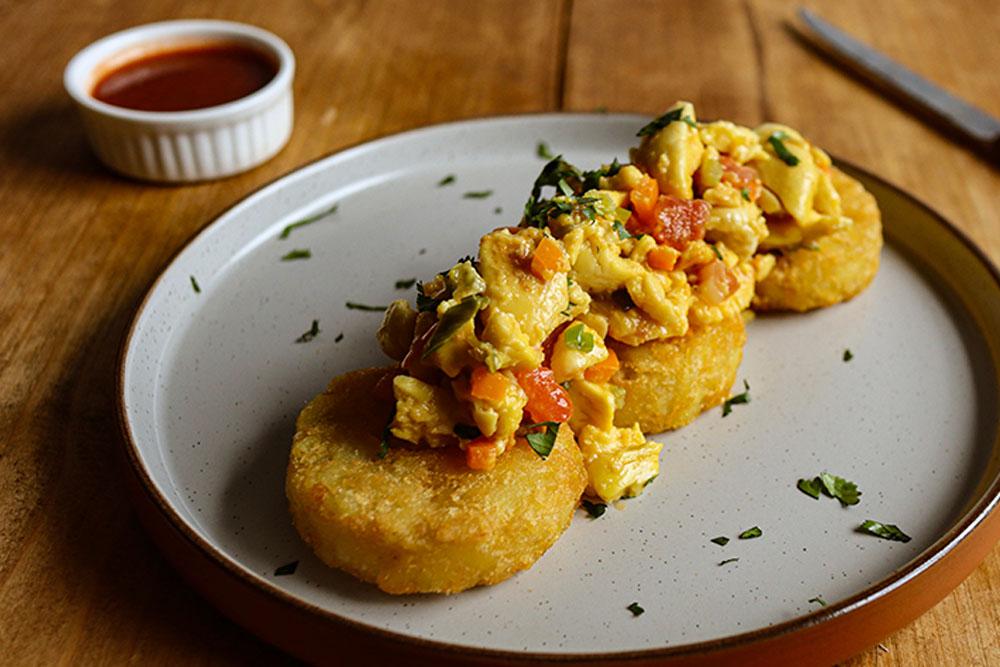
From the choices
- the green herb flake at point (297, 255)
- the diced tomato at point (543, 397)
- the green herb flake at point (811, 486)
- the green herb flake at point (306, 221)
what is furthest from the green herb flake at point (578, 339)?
the green herb flake at point (306, 221)

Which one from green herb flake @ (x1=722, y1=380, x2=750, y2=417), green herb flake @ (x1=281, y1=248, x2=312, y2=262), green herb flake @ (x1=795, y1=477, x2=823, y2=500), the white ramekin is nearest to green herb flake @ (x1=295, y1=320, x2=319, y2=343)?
green herb flake @ (x1=281, y1=248, x2=312, y2=262)

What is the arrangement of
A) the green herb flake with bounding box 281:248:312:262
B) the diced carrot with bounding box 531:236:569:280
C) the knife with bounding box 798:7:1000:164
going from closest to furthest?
the diced carrot with bounding box 531:236:569:280
the green herb flake with bounding box 281:248:312:262
the knife with bounding box 798:7:1000:164

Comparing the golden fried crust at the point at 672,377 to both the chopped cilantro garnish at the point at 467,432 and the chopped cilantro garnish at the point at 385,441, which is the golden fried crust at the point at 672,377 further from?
the chopped cilantro garnish at the point at 385,441

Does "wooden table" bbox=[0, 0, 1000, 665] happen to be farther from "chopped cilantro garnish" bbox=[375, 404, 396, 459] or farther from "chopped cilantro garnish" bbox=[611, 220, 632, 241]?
"chopped cilantro garnish" bbox=[611, 220, 632, 241]

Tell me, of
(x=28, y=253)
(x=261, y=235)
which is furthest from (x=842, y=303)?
(x=28, y=253)

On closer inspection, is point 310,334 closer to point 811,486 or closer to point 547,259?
point 547,259

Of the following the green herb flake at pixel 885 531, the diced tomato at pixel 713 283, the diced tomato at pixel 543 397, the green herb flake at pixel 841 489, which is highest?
the diced tomato at pixel 713 283
